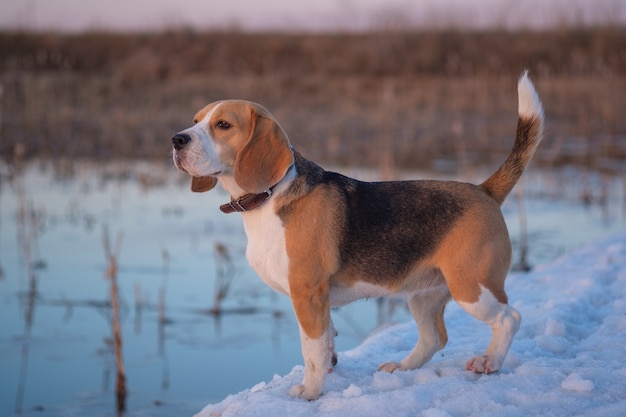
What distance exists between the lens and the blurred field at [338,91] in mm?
18688

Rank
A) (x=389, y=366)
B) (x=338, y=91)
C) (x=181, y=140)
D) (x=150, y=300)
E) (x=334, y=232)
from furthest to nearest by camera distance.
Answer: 1. (x=338, y=91)
2. (x=150, y=300)
3. (x=389, y=366)
4. (x=334, y=232)
5. (x=181, y=140)

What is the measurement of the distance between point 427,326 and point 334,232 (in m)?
0.97

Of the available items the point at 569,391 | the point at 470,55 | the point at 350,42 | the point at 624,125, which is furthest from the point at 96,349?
the point at 350,42

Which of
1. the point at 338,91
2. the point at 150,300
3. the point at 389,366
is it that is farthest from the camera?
the point at 338,91

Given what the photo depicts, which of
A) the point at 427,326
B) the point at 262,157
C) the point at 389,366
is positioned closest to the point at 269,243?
the point at 262,157

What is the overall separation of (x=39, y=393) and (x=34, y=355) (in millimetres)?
744

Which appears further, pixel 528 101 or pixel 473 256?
pixel 528 101

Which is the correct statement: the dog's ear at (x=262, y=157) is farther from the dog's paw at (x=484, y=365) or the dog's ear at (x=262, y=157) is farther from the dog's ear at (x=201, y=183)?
the dog's paw at (x=484, y=365)

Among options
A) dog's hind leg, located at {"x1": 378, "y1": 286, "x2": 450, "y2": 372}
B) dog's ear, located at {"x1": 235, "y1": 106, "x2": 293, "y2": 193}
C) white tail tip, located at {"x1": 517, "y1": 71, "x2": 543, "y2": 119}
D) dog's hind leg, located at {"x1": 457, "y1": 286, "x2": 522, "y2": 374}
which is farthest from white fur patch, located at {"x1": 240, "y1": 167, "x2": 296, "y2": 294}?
white tail tip, located at {"x1": 517, "y1": 71, "x2": 543, "y2": 119}

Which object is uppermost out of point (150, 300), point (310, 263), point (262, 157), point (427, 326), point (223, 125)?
point (223, 125)

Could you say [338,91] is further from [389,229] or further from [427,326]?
[389,229]

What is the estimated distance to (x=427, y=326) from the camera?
5480mm

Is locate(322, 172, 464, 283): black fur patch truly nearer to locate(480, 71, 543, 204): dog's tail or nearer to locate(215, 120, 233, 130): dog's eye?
locate(480, 71, 543, 204): dog's tail

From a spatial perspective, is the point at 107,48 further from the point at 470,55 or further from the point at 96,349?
the point at 96,349
